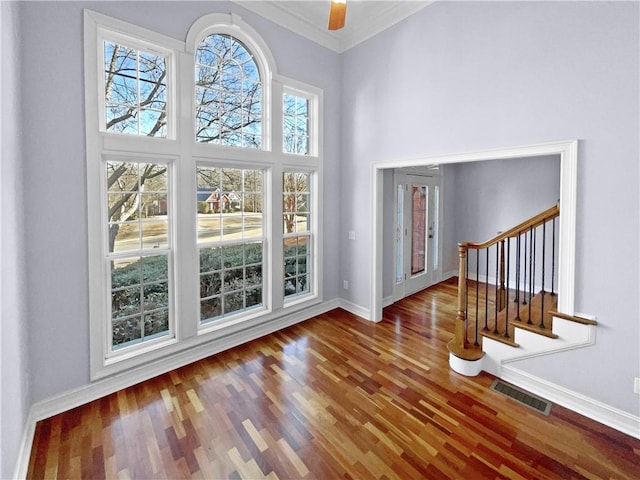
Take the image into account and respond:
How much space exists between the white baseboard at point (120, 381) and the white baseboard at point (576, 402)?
249cm

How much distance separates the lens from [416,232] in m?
5.43

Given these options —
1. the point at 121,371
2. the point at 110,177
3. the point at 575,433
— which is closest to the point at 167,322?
the point at 121,371

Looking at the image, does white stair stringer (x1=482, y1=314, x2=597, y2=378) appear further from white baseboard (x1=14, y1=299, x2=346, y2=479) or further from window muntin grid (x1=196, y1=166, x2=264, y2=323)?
window muntin grid (x1=196, y1=166, x2=264, y2=323)

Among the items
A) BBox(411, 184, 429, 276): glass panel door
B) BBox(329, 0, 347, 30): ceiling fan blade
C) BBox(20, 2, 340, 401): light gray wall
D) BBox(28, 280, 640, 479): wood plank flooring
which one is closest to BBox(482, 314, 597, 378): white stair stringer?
BBox(28, 280, 640, 479): wood plank flooring

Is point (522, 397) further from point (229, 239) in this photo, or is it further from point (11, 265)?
point (11, 265)

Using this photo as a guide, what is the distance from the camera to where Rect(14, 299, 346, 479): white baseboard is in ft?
6.70

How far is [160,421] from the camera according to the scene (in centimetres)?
224

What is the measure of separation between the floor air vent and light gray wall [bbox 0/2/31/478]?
335 cm

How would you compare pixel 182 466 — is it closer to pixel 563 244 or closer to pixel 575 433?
pixel 575 433

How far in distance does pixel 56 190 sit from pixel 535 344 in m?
4.10

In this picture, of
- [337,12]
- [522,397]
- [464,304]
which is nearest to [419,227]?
[464,304]

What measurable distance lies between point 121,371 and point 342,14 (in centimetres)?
331

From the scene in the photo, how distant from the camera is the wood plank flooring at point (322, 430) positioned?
1.85 metres

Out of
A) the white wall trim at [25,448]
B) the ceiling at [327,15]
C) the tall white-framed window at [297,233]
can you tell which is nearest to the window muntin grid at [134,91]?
the ceiling at [327,15]
